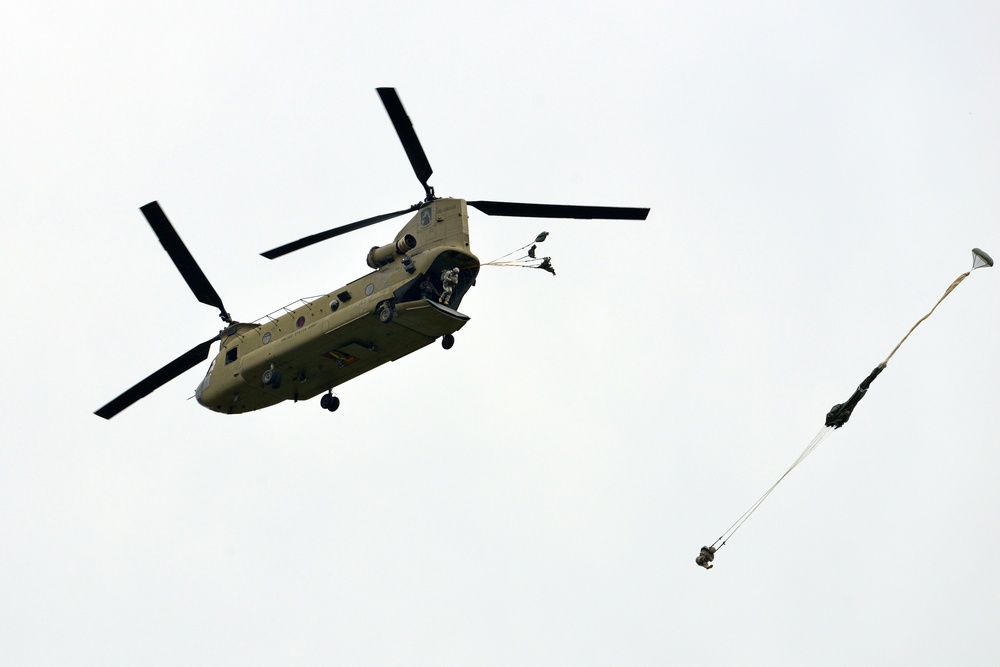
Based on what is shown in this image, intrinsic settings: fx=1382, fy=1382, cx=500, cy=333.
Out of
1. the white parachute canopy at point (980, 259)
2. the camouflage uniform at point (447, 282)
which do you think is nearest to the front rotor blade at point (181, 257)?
the camouflage uniform at point (447, 282)

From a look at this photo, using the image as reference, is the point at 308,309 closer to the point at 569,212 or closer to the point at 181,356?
the point at 181,356

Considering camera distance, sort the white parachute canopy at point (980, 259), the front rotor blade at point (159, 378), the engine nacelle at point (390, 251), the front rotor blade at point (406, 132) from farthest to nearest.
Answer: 1. the front rotor blade at point (159, 378)
2. the engine nacelle at point (390, 251)
3. the front rotor blade at point (406, 132)
4. the white parachute canopy at point (980, 259)

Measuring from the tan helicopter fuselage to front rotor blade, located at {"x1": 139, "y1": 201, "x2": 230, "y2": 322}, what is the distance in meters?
1.73

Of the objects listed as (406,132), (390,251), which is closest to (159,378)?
(390,251)

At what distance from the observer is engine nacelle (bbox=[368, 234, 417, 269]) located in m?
39.6

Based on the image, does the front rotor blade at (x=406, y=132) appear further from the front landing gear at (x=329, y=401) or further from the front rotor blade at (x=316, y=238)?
the front landing gear at (x=329, y=401)

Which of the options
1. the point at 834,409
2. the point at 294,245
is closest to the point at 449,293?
the point at 294,245

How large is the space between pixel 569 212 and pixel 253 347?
11102 mm

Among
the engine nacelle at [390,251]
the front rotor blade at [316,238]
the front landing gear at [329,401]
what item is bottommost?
the front landing gear at [329,401]

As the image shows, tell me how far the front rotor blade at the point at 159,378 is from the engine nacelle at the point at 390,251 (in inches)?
286

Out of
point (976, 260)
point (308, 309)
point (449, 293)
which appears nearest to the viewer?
point (976, 260)

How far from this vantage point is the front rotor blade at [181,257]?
41812mm

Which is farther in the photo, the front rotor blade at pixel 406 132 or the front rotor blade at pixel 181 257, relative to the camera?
the front rotor blade at pixel 181 257

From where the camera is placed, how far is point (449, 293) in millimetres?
38531
